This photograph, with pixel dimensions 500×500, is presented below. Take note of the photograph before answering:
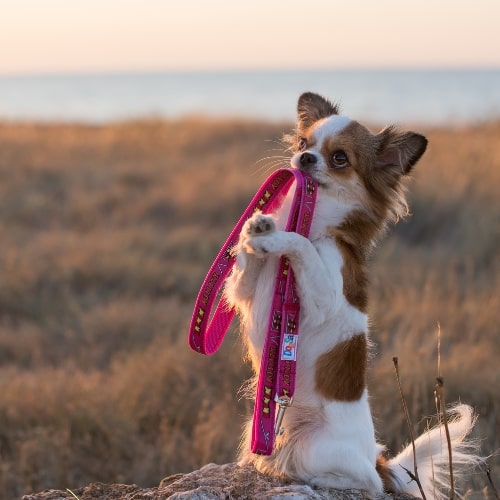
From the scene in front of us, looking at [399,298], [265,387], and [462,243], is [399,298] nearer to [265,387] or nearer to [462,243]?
[462,243]

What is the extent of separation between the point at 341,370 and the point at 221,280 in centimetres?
62

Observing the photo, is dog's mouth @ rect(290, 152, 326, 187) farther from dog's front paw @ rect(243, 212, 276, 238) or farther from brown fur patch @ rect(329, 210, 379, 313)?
dog's front paw @ rect(243, 212, 276, 238)

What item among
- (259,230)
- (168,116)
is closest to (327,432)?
(259,230)

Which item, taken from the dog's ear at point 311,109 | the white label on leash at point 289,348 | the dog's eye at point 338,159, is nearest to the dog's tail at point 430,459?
the white label on leash at point 289,348

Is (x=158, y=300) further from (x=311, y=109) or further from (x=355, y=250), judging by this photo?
(x=355, y=250)

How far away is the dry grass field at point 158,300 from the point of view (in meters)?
5.75

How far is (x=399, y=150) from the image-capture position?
11.9 feet

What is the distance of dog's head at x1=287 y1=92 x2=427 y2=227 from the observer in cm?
346

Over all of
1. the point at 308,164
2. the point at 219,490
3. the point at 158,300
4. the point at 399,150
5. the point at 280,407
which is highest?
the point at 399,150

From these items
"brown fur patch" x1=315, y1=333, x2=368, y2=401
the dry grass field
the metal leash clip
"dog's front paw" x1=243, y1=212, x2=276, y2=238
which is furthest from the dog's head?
the dry grass field

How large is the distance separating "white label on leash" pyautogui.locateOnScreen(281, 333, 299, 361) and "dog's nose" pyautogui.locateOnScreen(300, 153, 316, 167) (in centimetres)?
72

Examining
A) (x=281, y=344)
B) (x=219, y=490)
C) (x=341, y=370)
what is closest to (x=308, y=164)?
(x=281, y=344)

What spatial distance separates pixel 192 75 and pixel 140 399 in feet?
539

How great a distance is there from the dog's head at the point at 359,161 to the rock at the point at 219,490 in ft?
3.85
